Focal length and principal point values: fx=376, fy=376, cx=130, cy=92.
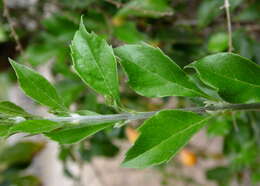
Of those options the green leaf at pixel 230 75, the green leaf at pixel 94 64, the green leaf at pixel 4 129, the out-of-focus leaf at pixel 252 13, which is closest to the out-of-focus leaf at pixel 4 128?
the green leaf at pixel 4 129

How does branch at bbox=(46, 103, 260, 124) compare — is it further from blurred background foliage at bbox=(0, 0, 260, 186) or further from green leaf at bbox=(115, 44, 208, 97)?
blurred background foliage at bbox=(0, 0, 260, 186)

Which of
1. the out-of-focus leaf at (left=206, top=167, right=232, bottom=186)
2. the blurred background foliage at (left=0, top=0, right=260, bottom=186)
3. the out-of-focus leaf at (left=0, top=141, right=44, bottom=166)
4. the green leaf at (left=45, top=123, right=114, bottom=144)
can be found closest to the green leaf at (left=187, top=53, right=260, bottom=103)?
the green leaf at (left=45, top=123, right=114, bottom=144)

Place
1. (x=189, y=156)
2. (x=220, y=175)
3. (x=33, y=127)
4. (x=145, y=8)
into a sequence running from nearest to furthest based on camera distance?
(x=33, y=127), (x=145, y=8), (x=220, y=175), (x=189, y=156)

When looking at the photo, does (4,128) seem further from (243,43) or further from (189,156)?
(189,156)

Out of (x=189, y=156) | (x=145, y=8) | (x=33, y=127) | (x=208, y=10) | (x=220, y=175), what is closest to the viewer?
(x=33, y=127)

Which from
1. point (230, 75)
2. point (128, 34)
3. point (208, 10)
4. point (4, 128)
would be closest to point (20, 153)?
point (128, 34)

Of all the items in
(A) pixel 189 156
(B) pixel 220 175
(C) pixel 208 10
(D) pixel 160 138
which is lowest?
(A) pixel 189 156
